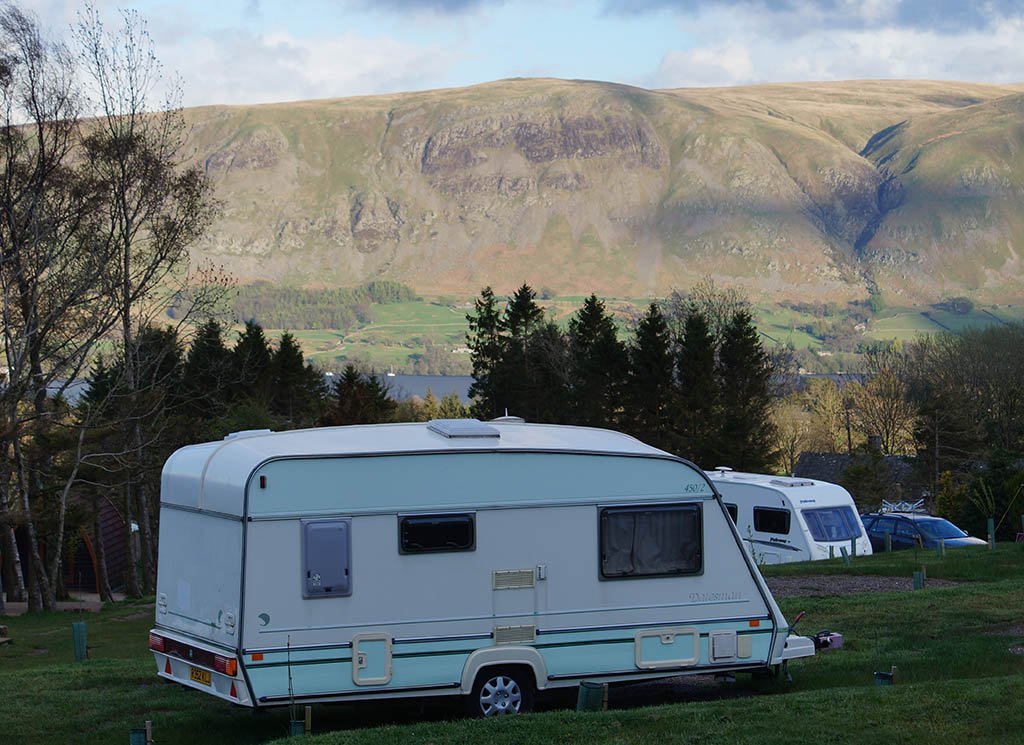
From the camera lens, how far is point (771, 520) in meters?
29.6

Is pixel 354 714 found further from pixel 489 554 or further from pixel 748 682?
pixel 748 682

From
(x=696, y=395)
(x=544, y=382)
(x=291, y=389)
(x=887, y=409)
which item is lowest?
(x=887, y=409)

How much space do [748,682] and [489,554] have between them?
3567 millimetres

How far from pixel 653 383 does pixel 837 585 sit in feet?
114

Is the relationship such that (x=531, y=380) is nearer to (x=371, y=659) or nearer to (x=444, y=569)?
(x=444, y=569)

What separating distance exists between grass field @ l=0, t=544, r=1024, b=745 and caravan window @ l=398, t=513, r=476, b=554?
5.05ft

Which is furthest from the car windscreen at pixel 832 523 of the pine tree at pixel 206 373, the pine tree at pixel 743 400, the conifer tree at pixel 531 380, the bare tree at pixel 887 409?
the bare tree at pixel 887 409

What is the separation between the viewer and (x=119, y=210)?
36.3 m

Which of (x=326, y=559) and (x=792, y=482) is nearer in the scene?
(x=326, y=559)

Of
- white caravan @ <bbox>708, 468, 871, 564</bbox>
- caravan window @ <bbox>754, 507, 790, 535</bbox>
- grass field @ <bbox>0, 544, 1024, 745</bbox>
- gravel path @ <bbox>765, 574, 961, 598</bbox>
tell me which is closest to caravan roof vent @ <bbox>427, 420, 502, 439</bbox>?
grass field @ <bbox>0, 544, 1024, 745</bbox>

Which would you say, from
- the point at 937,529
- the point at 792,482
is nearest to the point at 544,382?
the point at 937,529

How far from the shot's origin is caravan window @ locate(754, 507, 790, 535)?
1150 inches

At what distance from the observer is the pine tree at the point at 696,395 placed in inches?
2243

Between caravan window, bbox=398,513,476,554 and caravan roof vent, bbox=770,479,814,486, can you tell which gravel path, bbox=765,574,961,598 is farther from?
caravan window, bbox=398,513,476,554
